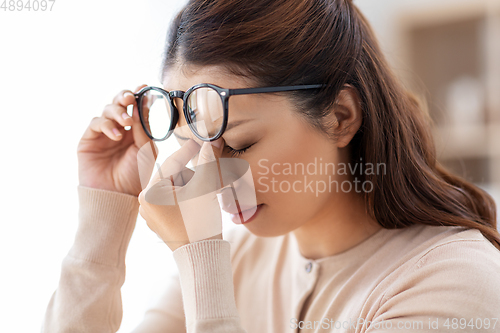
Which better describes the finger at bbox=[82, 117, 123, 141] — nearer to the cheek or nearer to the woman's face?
the woman's face

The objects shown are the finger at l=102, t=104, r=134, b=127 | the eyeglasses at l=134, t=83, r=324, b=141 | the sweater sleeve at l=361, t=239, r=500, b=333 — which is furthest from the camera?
the finger at l=102, t=104, r=134, b=127

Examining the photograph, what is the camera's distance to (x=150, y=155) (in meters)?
0.83

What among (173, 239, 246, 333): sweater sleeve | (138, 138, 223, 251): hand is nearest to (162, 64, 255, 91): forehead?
(138, 138, 223, 251): hand

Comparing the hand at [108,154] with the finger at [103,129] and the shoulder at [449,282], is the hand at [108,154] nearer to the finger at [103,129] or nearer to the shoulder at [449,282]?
the finger at [103,129]

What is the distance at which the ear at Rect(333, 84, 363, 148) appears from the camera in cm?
73

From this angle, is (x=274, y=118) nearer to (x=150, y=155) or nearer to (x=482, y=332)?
(x=150, y=155)

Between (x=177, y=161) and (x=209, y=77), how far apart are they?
14cm

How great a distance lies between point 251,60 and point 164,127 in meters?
0.21

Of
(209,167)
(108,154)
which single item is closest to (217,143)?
(209,167)

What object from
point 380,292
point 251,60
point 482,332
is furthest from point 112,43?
point 482,332

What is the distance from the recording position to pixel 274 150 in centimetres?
68

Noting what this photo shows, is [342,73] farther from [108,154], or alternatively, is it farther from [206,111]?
[108,154]

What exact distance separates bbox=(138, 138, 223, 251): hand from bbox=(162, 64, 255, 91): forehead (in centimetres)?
10

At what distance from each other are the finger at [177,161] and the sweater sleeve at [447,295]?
1.24 feet
